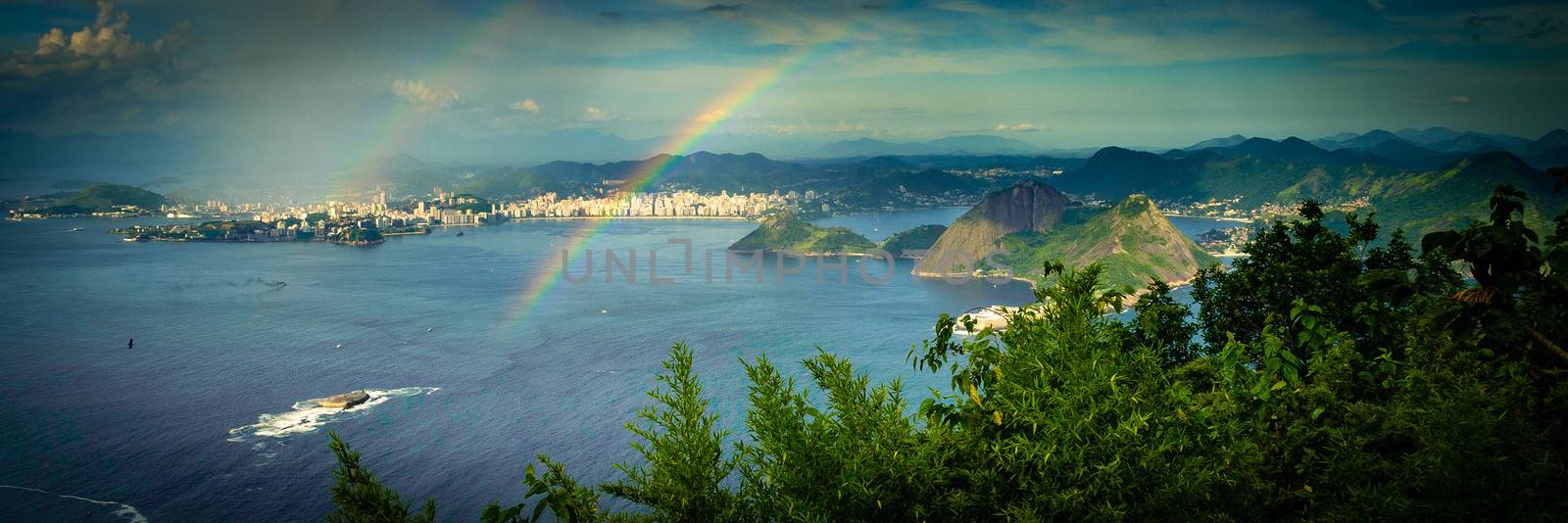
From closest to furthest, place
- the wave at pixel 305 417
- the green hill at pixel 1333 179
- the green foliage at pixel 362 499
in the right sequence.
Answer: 1. the green foliage at pixel 362 499
2. the wave at pixel 305 417
3. the green hill at pixel 1333 179

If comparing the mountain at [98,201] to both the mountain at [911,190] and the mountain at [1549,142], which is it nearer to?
the mountain at [911,190]

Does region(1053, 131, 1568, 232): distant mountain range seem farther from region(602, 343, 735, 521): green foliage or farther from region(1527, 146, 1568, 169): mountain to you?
region(602, 343, 735, 521): green foliage

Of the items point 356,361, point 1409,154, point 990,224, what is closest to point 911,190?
point 990,224

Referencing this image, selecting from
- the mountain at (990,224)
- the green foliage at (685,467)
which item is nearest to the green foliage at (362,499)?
the green foliage at (685,467)

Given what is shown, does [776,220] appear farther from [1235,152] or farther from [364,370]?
[1235,152]

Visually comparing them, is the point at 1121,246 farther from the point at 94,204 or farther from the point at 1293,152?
the point at 94,204

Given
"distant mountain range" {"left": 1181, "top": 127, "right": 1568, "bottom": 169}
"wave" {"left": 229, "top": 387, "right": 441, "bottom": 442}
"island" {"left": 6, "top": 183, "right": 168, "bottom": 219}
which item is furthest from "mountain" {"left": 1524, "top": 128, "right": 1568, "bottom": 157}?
"island" {"left": 6, "top": 183, "right": 168, "bottom": 219}
